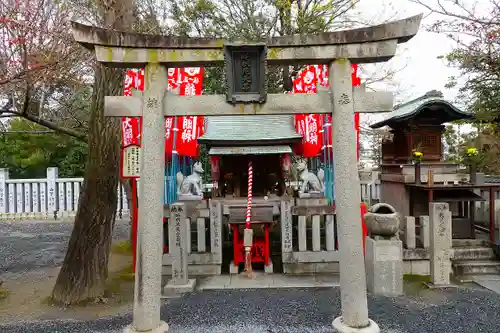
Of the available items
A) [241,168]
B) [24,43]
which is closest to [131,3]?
[24,43]

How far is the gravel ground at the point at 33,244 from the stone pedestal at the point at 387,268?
7384 millimetres

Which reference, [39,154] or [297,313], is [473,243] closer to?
[297,313]

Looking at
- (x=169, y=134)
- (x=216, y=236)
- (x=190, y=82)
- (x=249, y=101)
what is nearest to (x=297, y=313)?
(x=216, y=236)

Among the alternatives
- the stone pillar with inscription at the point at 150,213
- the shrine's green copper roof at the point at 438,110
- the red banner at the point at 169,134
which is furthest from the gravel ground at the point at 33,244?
the shrine's green copper roof at the point at 438,110

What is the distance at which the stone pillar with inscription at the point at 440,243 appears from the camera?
6055mm

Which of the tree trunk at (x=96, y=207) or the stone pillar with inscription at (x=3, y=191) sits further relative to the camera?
the stone pillar with inscription at (x=3, y=191)

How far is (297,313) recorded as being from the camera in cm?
510

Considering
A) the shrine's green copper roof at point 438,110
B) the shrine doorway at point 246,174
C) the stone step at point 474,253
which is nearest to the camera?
the stone step at point 474,253

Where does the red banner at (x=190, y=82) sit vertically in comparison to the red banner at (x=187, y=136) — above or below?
above

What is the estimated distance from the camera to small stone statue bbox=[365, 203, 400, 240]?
5.93 meters

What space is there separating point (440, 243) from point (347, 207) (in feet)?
10.6

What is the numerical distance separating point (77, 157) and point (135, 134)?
14.4 m

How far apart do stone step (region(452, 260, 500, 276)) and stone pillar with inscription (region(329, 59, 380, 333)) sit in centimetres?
393

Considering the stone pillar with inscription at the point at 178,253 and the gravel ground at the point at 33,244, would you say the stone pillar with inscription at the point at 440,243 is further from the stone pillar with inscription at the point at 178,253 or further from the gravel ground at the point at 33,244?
the gravel ground at the point at 33,244
